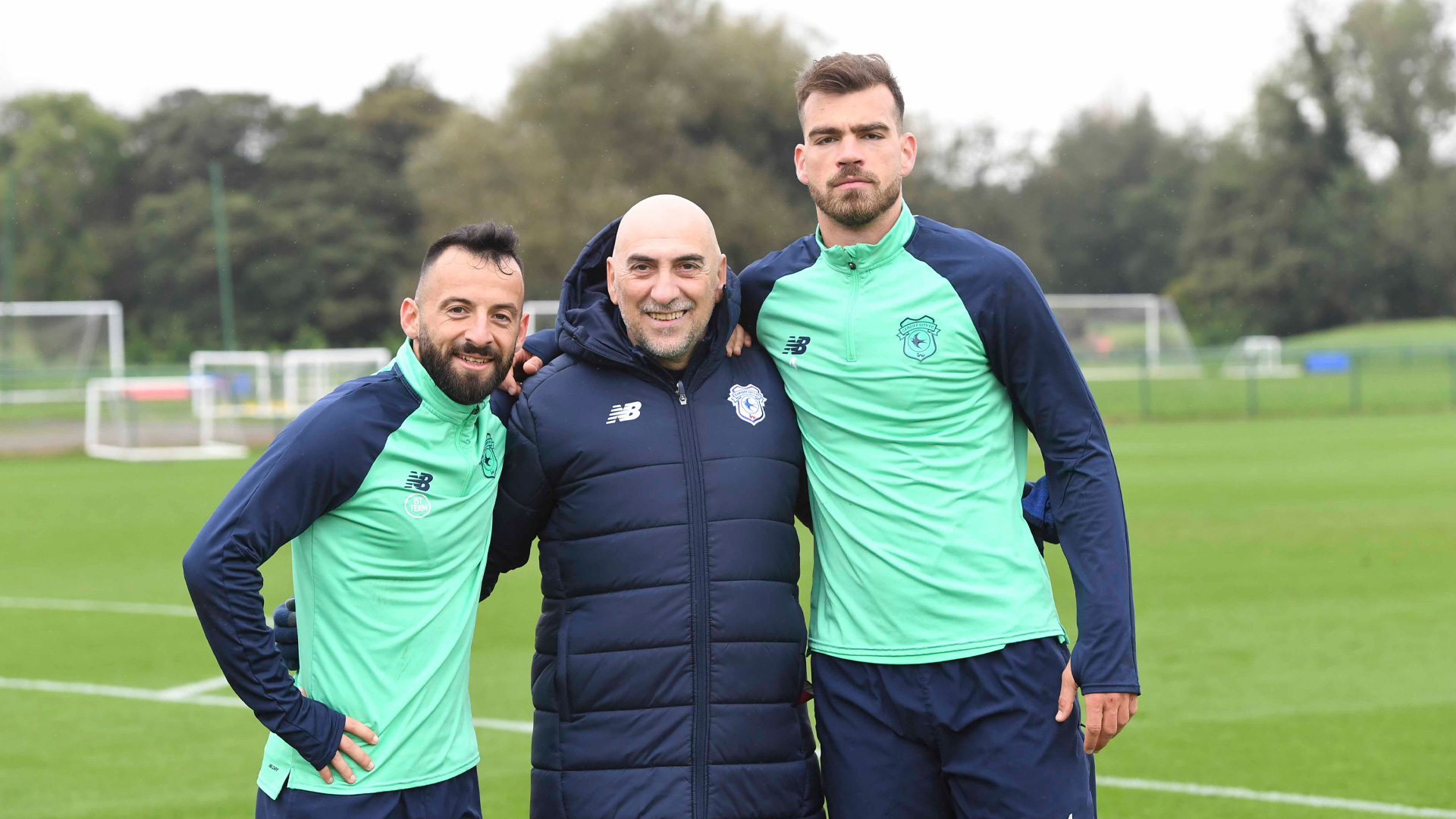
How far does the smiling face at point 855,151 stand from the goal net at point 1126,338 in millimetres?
32368

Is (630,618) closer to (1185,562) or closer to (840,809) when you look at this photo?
(840,809)

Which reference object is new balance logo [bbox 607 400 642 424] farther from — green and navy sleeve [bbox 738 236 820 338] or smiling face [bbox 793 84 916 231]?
smiling face [bbox 793 84 916 231]

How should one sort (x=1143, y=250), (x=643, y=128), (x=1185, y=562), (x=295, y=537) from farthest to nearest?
(x=1143, y=250) → (x=643, y=128) → (x=1185, y=562) → (x=295, y=537)

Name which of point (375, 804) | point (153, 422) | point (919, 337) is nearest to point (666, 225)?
point (919, 337)

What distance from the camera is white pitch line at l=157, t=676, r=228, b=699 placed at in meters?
7.39

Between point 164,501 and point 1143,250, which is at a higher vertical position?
point 1143,250

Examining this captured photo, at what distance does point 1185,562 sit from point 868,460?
8793mm

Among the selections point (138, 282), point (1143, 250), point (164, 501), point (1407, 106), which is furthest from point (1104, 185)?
point (164, 501)

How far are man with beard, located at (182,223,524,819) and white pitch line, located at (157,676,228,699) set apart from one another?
15.3 ft

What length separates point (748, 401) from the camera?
130 inches

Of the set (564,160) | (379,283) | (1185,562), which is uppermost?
(564,160)

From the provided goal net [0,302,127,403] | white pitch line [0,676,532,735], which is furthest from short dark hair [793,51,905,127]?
goal net [0,302,127,403]

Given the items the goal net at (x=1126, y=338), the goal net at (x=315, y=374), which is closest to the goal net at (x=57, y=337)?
the goal net at (x=315, y=374)

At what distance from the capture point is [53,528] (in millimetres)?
15008
